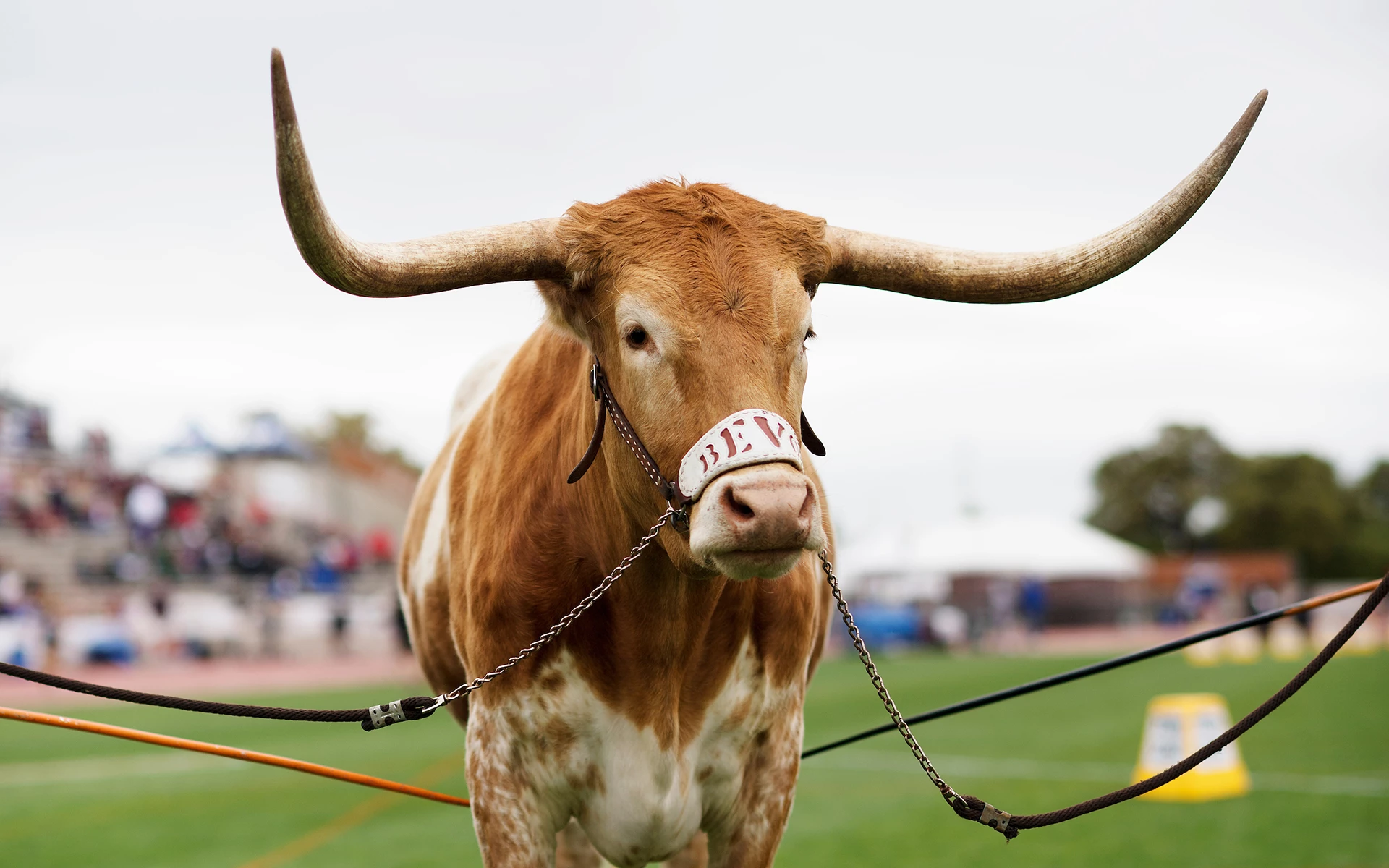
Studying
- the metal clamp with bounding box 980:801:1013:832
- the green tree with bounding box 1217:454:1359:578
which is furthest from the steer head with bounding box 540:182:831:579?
the green tree with bounding box 1217:454:1359:578

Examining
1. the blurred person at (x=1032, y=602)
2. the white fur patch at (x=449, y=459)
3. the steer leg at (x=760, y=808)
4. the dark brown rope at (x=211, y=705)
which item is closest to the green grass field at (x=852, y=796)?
the white fur patch at (x=449, y=459)

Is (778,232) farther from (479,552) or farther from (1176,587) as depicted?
(1176,587)

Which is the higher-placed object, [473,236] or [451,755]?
[473,236]

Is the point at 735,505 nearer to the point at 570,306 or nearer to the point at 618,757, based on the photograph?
the point at 570,306

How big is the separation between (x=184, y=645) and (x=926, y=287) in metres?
27.9

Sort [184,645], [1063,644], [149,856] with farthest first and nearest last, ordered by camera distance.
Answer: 1. [1063,644]
2. [184,645]
3. [149,856]

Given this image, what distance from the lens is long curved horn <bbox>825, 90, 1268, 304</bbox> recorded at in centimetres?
336

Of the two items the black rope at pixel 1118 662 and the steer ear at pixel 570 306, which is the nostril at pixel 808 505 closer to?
the steer ear at pixel 570 306

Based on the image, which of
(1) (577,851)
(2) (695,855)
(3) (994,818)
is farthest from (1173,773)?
(1) (577,851)

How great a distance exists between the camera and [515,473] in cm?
372

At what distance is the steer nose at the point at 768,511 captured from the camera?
2619 mm

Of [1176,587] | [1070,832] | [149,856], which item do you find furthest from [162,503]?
[1176,587]

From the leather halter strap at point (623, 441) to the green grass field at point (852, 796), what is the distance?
4873mm

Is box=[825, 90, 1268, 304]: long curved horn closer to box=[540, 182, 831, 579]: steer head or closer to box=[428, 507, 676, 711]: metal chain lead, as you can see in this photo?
box=[540, 182, 831, 579]: steer head
